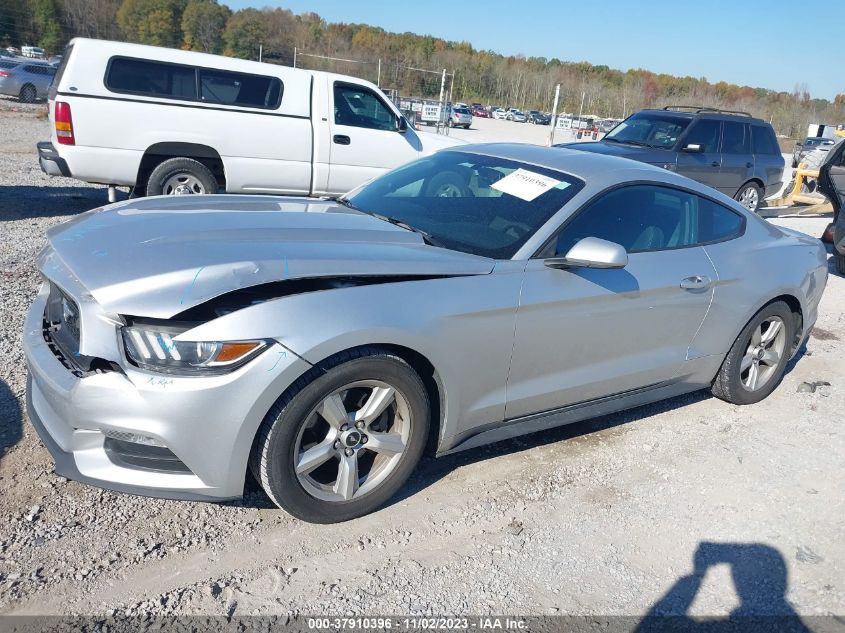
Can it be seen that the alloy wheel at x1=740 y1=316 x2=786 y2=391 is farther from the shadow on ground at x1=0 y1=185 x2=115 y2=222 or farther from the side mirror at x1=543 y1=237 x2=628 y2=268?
the shadow on ground at x1=0 y1=185 x2=115 y2=222

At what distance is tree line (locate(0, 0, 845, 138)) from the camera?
39656mm

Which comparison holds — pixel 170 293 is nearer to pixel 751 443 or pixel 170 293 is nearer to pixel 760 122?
pixel 751 443

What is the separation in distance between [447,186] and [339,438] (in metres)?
1.75

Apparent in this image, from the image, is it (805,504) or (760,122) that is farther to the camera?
(760,122)

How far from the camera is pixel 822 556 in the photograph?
3188 mm

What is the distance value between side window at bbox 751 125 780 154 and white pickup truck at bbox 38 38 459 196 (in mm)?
6783

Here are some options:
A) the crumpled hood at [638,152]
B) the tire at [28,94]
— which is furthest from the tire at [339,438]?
the tire at [28,94]

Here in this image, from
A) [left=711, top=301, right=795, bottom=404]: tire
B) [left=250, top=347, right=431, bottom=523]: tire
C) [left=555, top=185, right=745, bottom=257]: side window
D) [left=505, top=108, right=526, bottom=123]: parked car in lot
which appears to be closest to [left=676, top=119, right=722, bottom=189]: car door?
[left=711, top=301, right=795, bottom=404]: tire

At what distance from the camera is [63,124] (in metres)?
7.66

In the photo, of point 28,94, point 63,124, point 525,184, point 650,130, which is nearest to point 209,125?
point 63,124

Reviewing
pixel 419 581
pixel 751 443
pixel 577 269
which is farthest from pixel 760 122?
pixel 419 581

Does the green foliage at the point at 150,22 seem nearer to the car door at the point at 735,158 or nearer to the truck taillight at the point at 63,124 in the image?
the car door at the point at 735,158

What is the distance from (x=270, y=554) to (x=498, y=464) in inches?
53.3

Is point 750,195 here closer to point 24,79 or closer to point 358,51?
point 24,79
